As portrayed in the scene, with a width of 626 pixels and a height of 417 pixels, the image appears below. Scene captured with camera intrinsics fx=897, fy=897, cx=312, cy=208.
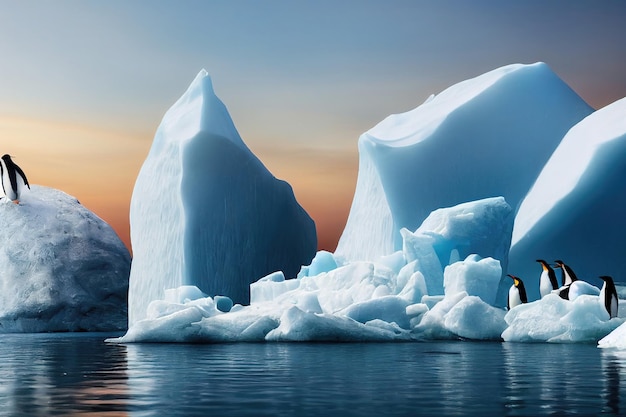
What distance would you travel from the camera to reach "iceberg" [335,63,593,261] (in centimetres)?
2078

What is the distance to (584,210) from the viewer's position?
19016 millimetres

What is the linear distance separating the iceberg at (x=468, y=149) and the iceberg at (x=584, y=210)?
1073 millimetres

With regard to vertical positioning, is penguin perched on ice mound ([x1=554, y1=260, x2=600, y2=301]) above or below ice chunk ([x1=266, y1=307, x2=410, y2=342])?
above

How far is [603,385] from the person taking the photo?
6.28 m

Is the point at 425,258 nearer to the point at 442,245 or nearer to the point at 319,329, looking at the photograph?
the point at 442,245

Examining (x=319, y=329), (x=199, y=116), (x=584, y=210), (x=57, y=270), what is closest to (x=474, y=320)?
(x=319, y=329)

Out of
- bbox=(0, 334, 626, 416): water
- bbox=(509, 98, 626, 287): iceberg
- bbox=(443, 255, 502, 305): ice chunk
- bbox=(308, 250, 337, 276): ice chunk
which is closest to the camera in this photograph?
bbox=(0, 334, 626, 416): water

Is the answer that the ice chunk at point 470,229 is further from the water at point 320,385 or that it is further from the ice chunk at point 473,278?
the water at point 320,385

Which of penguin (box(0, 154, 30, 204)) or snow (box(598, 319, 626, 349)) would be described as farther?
penguin (box(0, 154, 30, 204))

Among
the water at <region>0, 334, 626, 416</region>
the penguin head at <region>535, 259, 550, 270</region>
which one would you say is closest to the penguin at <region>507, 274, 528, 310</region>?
the penguin head at <region>535, 259, 550, 270</region>

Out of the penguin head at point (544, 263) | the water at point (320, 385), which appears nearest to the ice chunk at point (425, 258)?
the penguin head at point (544, 263)

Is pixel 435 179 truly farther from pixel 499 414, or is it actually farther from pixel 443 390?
pixel 499 414

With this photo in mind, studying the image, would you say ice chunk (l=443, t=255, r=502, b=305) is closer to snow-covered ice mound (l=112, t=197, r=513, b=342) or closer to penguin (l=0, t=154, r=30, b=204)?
snow-covered ice mound (l=112, t=197, r=513, b=342)

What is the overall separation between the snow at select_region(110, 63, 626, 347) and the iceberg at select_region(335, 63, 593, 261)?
0.03 m
